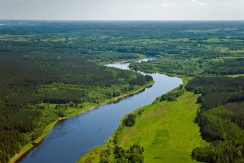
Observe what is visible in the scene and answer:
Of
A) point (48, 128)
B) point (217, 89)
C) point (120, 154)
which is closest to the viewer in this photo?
point (120, 154)

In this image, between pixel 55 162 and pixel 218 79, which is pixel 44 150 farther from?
pixel 218 79

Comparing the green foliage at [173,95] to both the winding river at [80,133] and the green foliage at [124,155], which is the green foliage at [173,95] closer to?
the winding river at [80,133]

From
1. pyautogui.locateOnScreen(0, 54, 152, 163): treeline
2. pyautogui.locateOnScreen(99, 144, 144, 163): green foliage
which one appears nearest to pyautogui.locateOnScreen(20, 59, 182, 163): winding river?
pyautogui.locateOnScreen(0, 54, 152, 163): treeline

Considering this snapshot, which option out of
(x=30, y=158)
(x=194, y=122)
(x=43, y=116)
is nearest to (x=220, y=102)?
(x=194, y=122)

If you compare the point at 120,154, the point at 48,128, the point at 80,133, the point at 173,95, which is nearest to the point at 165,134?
the point at 120,154

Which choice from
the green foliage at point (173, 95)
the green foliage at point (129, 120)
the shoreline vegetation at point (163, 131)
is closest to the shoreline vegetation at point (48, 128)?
the shoreline vegetation at point (163, 131)

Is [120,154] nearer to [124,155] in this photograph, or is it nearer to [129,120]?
[124,155]

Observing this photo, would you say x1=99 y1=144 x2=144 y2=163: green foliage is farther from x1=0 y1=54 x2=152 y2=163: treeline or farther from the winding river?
x1=0 y1=54 x2=152 y2=163: treeline
